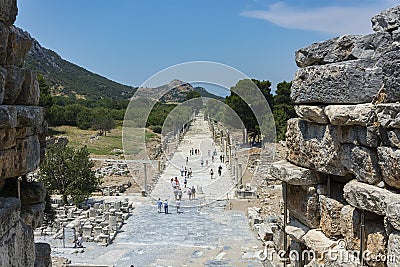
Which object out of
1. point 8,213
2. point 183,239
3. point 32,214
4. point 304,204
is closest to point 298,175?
point 304,204

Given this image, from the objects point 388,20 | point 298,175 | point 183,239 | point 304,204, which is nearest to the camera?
point 388,20

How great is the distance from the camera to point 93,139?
4928 cm

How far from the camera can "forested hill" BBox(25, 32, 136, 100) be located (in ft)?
315

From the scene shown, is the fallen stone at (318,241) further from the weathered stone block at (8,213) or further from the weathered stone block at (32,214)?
the weathered stone block at (32,214)

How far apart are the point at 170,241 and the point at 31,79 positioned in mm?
11022

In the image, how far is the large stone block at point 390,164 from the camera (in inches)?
142

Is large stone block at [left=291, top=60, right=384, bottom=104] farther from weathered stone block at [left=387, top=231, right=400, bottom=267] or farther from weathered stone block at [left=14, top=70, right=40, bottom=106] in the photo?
weathered stone block at [left=14, top=70, right=40, bottom=106]

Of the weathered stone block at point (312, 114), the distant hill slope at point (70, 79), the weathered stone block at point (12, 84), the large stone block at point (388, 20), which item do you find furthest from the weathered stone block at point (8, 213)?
the distant hill slope at point (70, 79)

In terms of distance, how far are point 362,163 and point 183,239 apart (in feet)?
39.6

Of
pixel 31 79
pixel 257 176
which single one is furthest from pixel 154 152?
pixel 31 79

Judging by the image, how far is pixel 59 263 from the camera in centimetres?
1255

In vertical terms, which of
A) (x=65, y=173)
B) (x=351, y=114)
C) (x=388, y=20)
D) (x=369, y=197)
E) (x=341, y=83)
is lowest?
(x=65, y=173)

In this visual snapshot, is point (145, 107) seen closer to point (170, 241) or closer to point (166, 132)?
point (166, 132)

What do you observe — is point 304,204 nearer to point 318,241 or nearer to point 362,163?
point 318,241
